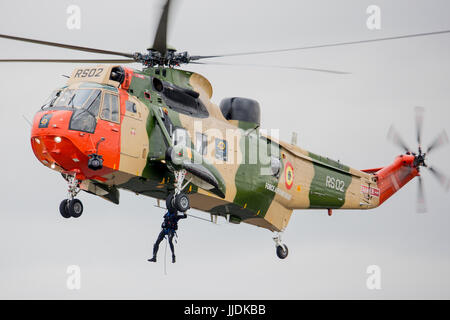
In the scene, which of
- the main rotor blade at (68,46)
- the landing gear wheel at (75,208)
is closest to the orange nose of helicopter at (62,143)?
the landing gear wheel at (75,208)

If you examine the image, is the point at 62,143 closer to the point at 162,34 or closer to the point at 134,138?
the point at 134,138

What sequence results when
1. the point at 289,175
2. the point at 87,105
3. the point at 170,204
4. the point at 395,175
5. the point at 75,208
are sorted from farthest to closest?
1. the point at 395,175
2. the point at 289,175
3. the point at 170,204
4. the point at 75,208
5. the point at 87,105

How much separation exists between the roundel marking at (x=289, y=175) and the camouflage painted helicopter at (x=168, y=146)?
31mm

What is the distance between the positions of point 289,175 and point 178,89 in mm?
5241

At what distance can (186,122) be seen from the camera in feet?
66.9

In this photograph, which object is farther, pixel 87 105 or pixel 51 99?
pixel 51 99

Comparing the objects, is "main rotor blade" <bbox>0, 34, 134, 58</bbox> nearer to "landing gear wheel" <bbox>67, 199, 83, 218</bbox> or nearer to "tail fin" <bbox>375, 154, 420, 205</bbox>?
"landing gear wheel" <bbox>67, 199, 83, 218</bbox>

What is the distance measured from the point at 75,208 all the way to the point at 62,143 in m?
2.09

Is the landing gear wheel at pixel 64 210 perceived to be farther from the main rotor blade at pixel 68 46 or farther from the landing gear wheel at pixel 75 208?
the main rotor blade at pixel 68 46

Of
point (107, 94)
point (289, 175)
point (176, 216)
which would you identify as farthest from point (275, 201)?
point (107, 94)

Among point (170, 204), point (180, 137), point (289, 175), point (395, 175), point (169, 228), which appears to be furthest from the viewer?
point (395, 175)

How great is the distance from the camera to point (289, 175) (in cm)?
2411

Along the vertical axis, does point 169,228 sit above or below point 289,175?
below

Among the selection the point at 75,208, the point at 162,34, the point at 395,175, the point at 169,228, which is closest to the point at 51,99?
the point at 75,208
